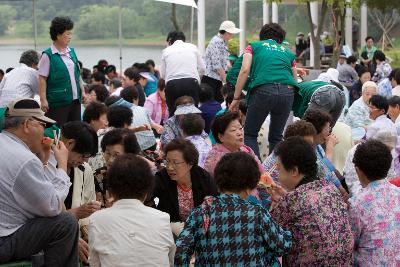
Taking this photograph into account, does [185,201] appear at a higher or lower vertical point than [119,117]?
lower

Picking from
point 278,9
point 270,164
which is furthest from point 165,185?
point 278,9

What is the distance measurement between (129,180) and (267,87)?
4409 mm

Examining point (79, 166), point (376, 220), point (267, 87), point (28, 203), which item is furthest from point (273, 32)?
point (28, 203)

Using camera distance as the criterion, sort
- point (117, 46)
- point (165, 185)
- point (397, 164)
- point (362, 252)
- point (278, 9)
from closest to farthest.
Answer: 1. point (362, 252)
2. point (165, 185)
3. point (397, 164)
4. point (117, 46)
5. point (278, 9)

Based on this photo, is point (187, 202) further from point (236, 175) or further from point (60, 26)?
point (60, 26)

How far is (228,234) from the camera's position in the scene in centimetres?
496

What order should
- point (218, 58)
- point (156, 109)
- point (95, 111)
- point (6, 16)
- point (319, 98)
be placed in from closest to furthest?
point (95, 111), point (319, 98), point (156, 109), point (218, 58), point (6, 16)

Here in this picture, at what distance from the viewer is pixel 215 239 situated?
4.97 metres

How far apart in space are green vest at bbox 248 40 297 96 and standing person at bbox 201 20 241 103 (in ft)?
13.5

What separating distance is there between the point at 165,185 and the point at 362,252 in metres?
1.45

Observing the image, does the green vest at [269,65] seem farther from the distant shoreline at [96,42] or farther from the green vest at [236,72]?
the distant shoreline at [96,42]

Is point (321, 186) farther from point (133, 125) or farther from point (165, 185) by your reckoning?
point (133, 125)

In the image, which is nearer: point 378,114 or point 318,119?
point 318,119

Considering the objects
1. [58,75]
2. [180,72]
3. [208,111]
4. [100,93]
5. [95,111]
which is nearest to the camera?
[95,111]
